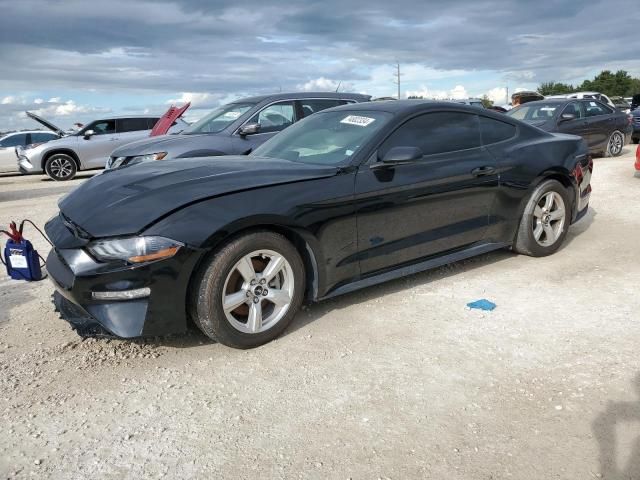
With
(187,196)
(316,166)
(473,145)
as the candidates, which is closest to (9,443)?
(187,196)

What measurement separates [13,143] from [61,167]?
11.2ft

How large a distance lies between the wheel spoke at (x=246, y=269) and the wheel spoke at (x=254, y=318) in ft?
→ 0.58

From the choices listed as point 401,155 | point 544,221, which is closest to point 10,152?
point 401,155

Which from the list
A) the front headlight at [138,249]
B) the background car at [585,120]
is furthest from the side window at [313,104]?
the front headlight at [138,249]

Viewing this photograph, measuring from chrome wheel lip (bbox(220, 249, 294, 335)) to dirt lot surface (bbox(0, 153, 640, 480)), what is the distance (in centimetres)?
18

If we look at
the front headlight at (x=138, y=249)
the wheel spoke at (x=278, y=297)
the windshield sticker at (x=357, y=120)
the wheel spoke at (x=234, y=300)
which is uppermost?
the windshield sticker at (x=357, y=120)

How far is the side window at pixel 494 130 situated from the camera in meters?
4.65

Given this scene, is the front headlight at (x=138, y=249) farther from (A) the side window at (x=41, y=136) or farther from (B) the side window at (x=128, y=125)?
(A) the side window at (x=41, y=136)

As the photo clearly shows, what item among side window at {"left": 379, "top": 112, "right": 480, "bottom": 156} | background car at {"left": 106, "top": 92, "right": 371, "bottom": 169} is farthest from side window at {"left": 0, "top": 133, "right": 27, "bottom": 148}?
side window at {"left": 379, "top": 112, "right": 480, "bottom": 156}

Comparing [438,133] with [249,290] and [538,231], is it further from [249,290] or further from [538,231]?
[249,290]

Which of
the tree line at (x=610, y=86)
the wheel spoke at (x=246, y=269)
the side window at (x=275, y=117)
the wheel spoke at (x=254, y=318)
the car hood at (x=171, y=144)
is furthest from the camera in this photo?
the tree line at (x=610, y=86)

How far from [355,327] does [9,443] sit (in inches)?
81.0

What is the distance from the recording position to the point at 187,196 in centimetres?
320

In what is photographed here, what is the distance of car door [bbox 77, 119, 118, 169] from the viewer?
540 inches
